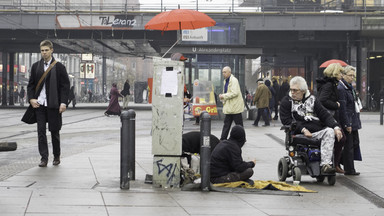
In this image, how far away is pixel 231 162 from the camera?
7852mm

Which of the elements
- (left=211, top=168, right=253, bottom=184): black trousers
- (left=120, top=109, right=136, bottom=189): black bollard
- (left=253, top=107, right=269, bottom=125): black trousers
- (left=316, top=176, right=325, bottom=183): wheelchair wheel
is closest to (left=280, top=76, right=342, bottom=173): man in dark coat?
(left=316, top=176, right=325, bottom=183): wheelchair wheel

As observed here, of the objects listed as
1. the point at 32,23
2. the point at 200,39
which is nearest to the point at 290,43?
the point at 32,23

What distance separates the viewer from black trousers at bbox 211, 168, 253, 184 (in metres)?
7.92

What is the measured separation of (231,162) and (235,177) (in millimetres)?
212

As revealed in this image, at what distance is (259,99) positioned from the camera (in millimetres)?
21734

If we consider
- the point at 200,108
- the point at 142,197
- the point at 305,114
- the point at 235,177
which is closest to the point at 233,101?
the point at 305,114

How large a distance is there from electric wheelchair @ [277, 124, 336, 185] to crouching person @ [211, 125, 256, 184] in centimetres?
85

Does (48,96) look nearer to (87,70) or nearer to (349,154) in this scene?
(349,154)

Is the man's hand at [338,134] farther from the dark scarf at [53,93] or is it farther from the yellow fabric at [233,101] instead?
the yellow fabric at [233,101]

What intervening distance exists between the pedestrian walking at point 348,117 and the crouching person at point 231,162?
7.48ft

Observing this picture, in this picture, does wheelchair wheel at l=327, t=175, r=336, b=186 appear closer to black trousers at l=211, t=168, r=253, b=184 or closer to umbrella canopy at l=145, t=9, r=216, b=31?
black trousers at l=211, t=168, r=253, b=184

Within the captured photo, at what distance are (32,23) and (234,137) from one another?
3332 centimetres

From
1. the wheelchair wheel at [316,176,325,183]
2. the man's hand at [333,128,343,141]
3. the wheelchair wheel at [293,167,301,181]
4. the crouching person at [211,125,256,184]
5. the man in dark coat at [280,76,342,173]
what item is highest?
the man in dark coat at [280,76,342,173]

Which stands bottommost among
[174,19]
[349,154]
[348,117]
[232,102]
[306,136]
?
[349,154]
